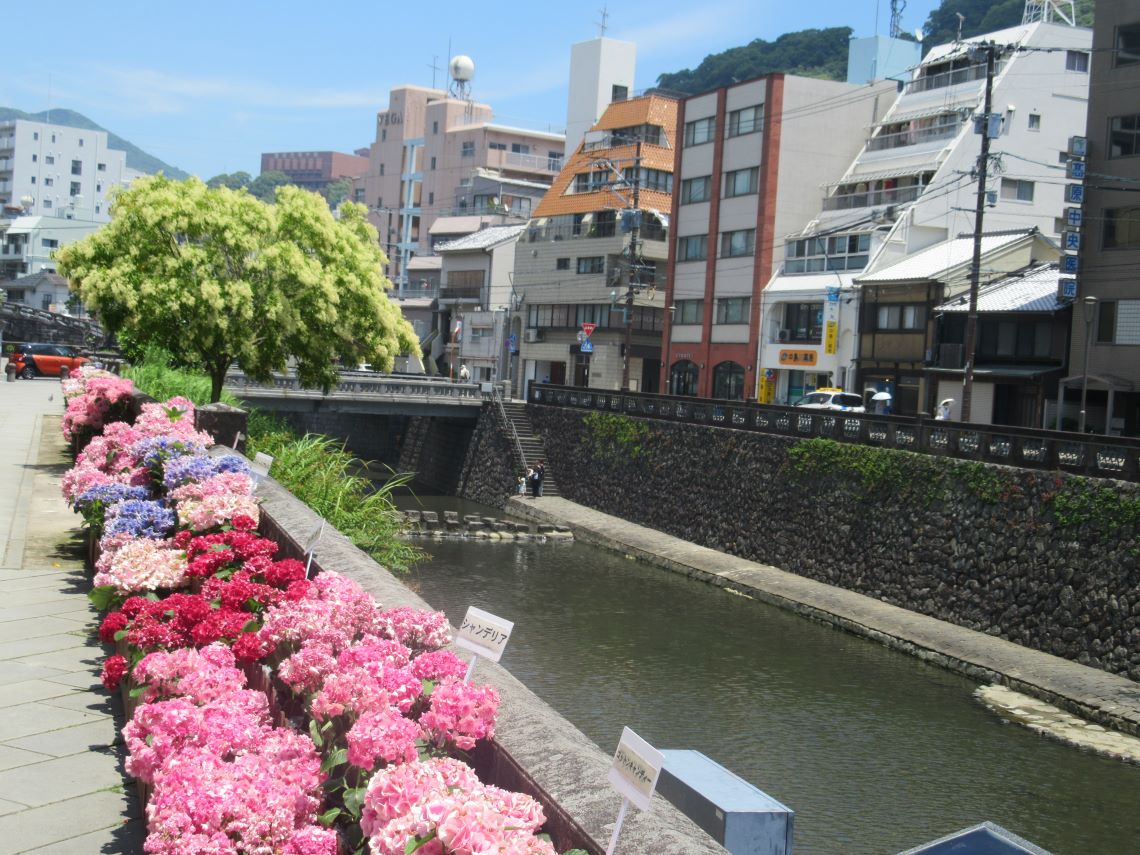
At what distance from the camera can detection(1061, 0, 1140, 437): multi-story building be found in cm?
3288

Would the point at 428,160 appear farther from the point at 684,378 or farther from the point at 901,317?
the point at 901,317

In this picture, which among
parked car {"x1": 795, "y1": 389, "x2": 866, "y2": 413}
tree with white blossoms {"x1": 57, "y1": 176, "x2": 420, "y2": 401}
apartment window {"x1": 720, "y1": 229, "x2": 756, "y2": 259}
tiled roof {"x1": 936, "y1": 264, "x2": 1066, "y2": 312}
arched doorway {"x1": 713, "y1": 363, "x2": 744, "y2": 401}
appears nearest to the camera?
tree with white blossoms {"x1": 57, "y1": 176, "x2": 420, "y2": 401}

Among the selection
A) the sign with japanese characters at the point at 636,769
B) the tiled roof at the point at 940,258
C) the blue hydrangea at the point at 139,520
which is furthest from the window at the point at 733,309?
the sign with japanese characters at the point at 636,769

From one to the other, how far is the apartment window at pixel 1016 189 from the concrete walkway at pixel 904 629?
2172 centimetres

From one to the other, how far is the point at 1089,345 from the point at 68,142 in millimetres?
113593

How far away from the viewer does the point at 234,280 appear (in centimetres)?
3038

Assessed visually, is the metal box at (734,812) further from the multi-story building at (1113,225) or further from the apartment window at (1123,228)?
the multi-story building at (1113,225)

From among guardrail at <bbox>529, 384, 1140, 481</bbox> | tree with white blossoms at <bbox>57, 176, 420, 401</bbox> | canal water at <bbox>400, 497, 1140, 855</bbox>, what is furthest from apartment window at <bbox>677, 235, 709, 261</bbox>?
canal water at <bbox>400, 497, 1140, 855</bbox>

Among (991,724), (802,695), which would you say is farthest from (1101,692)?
(802,695)

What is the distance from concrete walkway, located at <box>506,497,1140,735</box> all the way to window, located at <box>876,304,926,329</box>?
13.7 m

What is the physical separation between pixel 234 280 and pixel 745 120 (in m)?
31.5

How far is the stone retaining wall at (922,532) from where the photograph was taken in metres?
22.0

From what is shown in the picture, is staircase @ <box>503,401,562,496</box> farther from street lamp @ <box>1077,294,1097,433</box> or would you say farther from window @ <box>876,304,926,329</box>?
street lamp @ <box>1077,294,1097,433</box>

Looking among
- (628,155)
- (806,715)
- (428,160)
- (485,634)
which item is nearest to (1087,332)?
(806,715)
